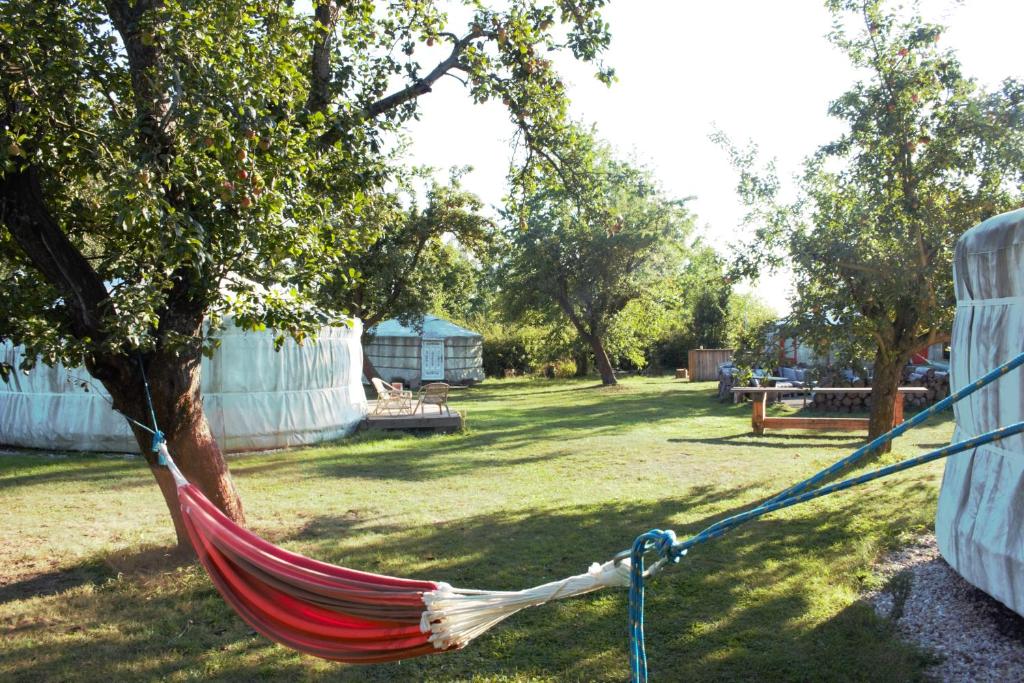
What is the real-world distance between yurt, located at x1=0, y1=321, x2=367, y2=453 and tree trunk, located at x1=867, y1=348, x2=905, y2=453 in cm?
757

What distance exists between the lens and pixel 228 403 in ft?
36.9

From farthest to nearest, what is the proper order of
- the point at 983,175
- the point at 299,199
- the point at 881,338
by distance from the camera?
the point at 881,338 < the point at 983,175 < the point at 299,199

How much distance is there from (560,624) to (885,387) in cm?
608

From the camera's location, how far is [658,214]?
24.1 metres

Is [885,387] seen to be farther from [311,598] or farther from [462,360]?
[462,360]

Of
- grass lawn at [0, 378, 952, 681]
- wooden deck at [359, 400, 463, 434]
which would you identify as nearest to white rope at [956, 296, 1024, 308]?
grass lawn at [0, 378, 952, 681]

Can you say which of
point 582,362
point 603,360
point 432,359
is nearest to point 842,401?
point 603,360

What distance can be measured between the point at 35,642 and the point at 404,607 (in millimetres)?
2787

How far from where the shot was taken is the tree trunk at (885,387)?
28.3ft

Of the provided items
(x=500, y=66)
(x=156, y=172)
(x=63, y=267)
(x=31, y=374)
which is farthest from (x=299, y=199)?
(x=31, y=374)

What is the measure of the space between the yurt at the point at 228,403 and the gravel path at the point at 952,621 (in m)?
8.81

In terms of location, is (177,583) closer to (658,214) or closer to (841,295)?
(841,295)

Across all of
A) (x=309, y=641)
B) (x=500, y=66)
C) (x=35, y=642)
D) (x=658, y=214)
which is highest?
(x=658, y=214)

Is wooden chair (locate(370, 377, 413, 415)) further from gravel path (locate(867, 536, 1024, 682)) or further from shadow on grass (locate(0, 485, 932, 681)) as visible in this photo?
gravel path (locate(867, 536, 1024, 682))
